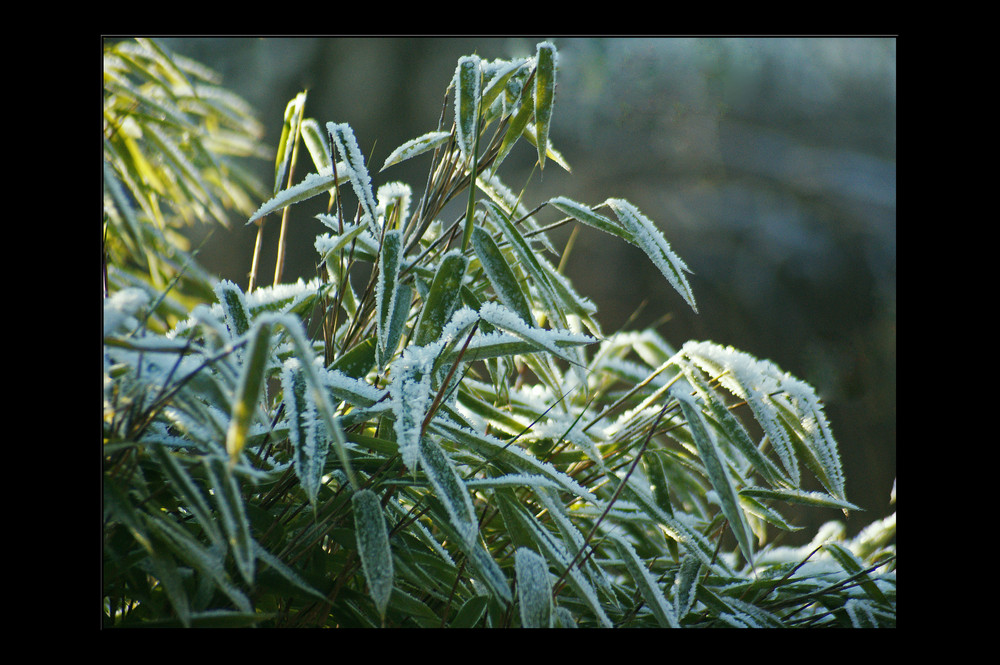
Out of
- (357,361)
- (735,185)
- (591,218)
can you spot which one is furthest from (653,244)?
(735,185)

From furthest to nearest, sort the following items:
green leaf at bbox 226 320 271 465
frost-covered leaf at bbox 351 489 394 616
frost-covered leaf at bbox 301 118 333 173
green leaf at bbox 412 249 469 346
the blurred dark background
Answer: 1. the blurred dark background
2. frost-covered leaf at bbox 301 118 333 173
3. green leaf at bbox 412 249 469 346
4. frost-covered leaf at bbox 351 489 394 616
5. green leaf at bbox 226 320 271 465

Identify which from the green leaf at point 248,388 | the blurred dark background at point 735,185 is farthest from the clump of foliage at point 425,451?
the blurred dark background at point 735,185

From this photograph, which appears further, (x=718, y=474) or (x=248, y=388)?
(x=718, y=474)

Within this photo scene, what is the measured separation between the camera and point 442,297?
0.58 m

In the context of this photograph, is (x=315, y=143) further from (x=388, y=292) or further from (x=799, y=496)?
(x=799, y=496)

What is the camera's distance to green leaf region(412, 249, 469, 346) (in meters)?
0.57

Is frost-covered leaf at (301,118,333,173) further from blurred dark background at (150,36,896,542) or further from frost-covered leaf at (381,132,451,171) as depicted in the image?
blurred dark background at (150,36,896,542)

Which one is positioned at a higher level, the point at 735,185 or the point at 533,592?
the point at 735,185

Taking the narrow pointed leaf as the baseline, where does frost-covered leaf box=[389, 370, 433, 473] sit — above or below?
below

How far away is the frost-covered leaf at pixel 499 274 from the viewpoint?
1.94 feet

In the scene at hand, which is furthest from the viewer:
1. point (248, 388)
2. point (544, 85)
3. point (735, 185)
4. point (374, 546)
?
point (735, 185)

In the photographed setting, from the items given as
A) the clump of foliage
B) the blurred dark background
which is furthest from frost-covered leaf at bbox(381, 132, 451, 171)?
the blurred dark background

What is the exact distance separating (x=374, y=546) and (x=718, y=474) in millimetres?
253

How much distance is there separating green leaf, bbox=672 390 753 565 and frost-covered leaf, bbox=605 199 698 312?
0.38 feet
